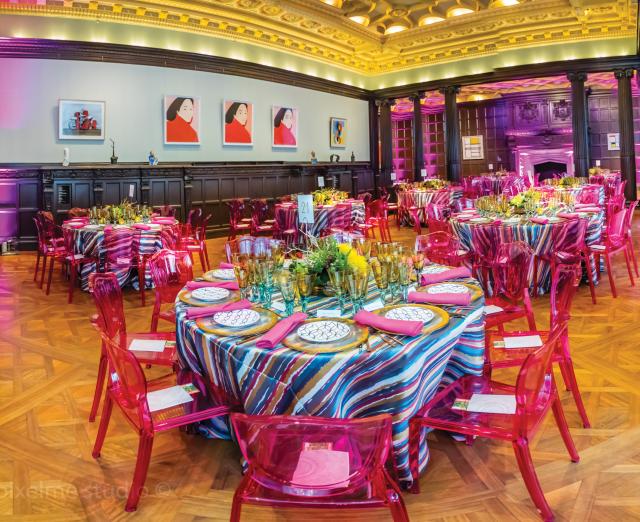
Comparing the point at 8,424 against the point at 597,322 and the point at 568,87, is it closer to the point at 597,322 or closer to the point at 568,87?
the point at 597,322

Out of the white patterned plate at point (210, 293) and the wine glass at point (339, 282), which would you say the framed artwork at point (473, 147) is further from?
the wine glass at point (339, 282)

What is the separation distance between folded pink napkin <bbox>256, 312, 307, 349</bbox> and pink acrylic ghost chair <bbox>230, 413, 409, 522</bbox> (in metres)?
0.46

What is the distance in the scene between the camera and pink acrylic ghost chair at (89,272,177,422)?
269 centimetres

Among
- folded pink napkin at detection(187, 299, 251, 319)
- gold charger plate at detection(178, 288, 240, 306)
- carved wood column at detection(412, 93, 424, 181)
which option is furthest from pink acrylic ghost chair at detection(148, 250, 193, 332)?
carved wood column at detection(412, 93, 424, 181)

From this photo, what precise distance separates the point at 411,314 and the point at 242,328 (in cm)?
73

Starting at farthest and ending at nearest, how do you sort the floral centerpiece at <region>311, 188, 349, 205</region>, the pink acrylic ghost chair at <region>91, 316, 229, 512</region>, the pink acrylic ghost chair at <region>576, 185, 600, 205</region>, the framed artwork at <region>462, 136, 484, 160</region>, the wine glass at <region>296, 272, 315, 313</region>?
the framed artwork at <region>462, 136, 484, 160</region> → the pink acrylic ghost chair at <region>576, 185, 600, 205</region> → the floral centerpiece at <region>311, 188, 349, 205</region> → the wine glass at <region>296, 272, 315, 313</region> → the pink acrylic ghost chair at <region>91, 316, 229, 512</region>

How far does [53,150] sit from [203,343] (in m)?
8.47

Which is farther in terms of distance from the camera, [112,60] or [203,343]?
[112,60]

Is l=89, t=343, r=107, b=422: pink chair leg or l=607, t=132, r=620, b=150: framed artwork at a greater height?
l=607, t=132, r=620, b=150: framed artwork

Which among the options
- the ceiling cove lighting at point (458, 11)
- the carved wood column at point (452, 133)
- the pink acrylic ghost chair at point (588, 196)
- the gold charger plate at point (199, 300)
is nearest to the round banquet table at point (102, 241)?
the gold charger plate at point (199, 300)

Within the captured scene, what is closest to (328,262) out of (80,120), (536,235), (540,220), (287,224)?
(536,235)

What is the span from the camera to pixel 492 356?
2768 millimetres

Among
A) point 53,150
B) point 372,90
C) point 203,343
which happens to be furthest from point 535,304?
point 372,90

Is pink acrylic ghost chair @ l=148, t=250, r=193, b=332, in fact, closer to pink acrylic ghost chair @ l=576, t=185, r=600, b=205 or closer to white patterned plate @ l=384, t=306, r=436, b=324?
white patterned plate @ l=384, t=306, r=436, b=324
